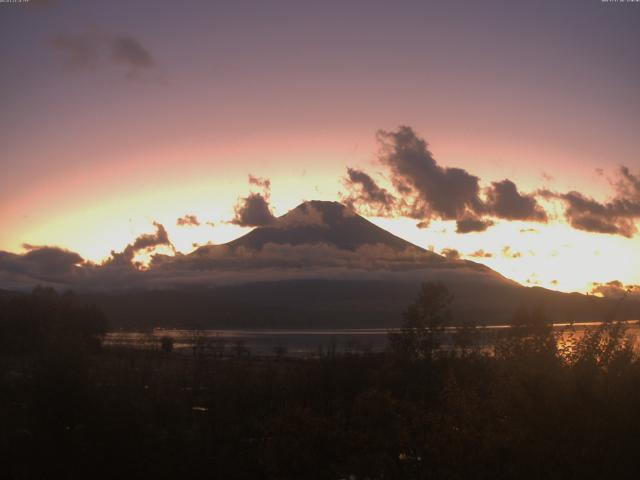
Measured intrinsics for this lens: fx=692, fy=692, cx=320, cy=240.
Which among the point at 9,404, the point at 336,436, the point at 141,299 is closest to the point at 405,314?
the point at 9,404

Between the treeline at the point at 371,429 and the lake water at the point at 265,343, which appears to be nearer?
the treeline at the point at 371,429

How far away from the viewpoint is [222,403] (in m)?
23.1

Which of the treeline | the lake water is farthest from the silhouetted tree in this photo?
the treeline

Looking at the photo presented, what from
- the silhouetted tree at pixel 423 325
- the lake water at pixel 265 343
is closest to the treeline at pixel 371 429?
the lake water at pixel 265 343

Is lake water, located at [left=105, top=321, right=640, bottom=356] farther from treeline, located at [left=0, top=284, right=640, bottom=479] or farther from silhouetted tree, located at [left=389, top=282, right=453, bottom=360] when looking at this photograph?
treeline, located at [left=0, top=284, right=640, bottom=479]

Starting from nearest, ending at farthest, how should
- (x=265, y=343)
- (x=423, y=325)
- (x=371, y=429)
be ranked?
(x=371, y=429) → (x=423, y=325) → (x=265, y=343)

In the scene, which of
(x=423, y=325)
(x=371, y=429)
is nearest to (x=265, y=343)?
(x=423, y=325)

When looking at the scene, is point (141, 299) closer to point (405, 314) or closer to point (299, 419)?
point (405, 314)

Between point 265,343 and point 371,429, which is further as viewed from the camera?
point 265,343

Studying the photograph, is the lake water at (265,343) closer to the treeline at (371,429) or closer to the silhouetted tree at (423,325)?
the silhouetted tree at (423,325)

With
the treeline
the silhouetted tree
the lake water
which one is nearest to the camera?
the treeline

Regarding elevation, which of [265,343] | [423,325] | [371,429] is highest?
[423,325]

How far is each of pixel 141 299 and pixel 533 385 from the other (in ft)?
624

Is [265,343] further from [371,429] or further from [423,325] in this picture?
[371,429]
